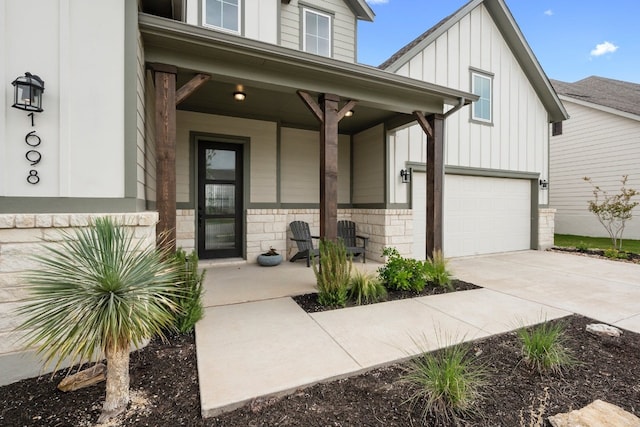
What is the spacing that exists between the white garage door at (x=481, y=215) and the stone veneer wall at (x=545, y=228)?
0.25 m

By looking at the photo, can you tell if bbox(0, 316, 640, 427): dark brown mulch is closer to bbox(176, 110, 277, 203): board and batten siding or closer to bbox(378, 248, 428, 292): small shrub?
bbox(378, 248, 428, 292): small shrub

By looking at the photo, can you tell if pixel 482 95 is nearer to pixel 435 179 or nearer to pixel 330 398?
pixel 435 179

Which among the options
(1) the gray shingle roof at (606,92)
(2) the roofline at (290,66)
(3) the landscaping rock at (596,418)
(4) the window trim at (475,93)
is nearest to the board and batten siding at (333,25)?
(2) the roofline at (290,66)

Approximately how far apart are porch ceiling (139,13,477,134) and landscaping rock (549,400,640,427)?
393 cm

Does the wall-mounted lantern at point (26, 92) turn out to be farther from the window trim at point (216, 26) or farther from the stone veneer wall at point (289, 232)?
the stone veneer wall at point (289, 232)

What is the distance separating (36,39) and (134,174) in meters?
1.14

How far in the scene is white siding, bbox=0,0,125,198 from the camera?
2127 millimetres

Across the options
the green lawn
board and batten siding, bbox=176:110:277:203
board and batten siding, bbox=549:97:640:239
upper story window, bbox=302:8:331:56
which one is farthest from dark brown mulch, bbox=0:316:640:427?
board and batten siding, bbox=549:97:640:239

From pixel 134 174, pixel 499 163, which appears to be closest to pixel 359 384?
pixel 134 174

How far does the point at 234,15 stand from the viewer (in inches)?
209

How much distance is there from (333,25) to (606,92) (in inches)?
483

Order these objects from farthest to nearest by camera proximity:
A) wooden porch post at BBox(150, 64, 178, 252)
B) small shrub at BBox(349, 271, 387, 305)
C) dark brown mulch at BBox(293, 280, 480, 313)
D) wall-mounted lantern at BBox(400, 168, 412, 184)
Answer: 1. wall-mounted lantern at BBox(400, 168, 412, 184)
2. small shrub at BBox(349, 271, 387, 305)
3. dark brown mulch at BBox(293, 280, 480, 313)
4. wooden porch post at BBox(150, 64, 178, 252)

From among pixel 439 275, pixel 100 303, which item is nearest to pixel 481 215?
pixel 439 275

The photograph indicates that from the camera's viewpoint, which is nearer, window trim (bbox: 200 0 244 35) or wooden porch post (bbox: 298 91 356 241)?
wooden porch post (bbox: 298 91 356 241)
